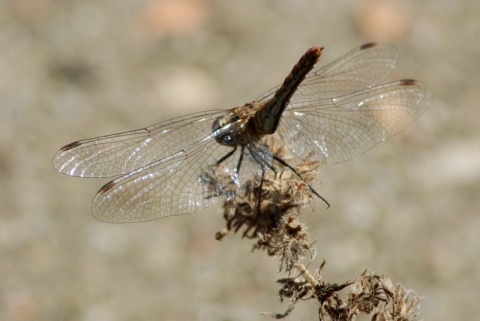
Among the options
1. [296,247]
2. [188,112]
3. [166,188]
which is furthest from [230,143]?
[188,112]

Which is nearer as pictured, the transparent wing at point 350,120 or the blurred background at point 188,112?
the transparent wing at point 350,120

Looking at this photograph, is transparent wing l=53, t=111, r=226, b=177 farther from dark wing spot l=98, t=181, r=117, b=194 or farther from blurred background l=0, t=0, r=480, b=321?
blurred background l=0, t=0, r=480, b=321

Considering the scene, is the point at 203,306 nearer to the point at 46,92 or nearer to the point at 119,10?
the point at 46,92

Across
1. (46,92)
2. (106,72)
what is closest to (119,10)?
(106,72)

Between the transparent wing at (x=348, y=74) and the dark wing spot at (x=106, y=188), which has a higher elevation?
the transparent wing at (x=348, y=74)

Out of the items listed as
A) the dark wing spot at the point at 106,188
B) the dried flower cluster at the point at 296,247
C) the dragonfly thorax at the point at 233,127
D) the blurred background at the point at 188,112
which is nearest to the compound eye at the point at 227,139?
the dragonfly thorax at the point at 233,127

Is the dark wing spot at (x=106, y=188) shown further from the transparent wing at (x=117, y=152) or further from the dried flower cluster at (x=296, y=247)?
the dried flower cluster at (x=296, y=247)

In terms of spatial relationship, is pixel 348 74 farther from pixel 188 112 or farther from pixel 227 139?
pixel 188 112

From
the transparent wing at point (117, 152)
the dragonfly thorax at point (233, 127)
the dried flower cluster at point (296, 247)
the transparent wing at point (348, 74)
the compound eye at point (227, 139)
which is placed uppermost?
the transparent wing at point (348, 74)
